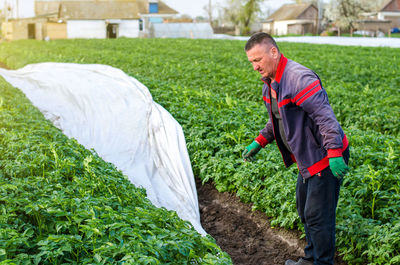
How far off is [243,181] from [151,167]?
1691mm

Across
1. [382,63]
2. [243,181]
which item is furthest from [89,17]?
[243,181]

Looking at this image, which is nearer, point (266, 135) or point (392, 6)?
point (266, 135)

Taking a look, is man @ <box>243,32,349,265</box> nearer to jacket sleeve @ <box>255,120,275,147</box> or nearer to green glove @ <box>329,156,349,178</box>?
green glove @ <box>329,156,349,178</box>

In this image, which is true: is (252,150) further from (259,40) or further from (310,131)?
(259,40)

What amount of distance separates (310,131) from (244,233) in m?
1.99

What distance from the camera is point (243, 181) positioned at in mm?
5684

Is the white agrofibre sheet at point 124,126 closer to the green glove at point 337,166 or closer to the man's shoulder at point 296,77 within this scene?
the green glove at point 337,166

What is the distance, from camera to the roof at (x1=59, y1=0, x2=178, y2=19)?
55.4 metres

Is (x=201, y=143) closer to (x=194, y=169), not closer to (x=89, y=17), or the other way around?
(x=194, y=169)

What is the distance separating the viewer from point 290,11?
75750 millimetres

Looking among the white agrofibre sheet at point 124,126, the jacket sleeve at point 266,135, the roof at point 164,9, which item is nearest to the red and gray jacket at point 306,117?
the jacket sleeve at point 266,135

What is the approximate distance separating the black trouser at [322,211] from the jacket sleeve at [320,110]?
347 millimetres

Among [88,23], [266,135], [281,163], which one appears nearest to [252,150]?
[266,135]

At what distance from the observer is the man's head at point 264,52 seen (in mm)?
3672
